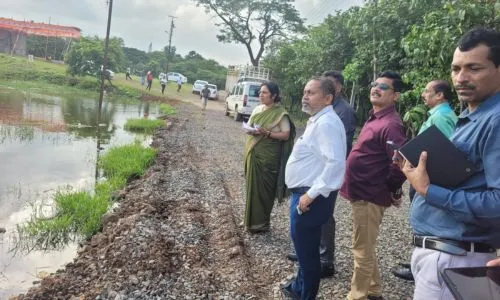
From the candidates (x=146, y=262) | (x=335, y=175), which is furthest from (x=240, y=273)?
(x=335, y=175)

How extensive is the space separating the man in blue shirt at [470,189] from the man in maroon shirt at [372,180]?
4.52 ft

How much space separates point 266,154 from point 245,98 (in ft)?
48.2

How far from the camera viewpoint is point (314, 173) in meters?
3.07

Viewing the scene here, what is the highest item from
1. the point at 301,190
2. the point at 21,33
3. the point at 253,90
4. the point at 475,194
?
the point at 21,33

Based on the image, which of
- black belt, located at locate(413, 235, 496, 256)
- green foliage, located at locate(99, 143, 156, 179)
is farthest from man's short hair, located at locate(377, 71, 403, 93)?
green foliage, located at locate(99, 143, 156, 179)

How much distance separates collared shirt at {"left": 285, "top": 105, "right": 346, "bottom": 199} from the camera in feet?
9.39

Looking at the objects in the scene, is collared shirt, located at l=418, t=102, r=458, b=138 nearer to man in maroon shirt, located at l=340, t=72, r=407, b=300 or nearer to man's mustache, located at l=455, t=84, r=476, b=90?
man in maroon shirt, located at l=340, t=72, r=407, b=300

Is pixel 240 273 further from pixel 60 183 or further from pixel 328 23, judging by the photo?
pixel 328 23

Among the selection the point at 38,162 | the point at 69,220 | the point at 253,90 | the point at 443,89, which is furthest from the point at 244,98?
the point at 443,89

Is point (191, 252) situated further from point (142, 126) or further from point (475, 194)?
point (142, 126)

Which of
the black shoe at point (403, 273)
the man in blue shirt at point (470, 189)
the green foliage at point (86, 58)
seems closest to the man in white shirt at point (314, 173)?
the man in blue shirt at point (470, 189)

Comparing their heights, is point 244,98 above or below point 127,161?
above

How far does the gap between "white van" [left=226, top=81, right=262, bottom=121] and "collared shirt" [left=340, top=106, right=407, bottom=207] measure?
15839 millimetres

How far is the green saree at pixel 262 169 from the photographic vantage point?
4.82 metres
